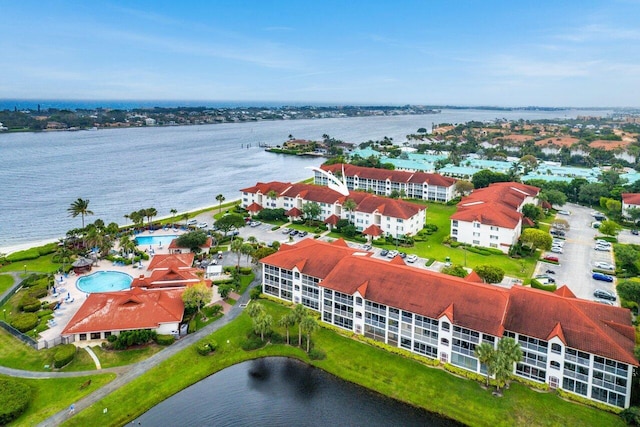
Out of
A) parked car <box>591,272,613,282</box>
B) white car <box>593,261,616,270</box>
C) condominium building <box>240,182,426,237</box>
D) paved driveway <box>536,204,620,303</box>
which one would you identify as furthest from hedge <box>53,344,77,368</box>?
white car <box>593,261,616,270</box>

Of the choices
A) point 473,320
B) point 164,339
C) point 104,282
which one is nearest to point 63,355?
point 164,339

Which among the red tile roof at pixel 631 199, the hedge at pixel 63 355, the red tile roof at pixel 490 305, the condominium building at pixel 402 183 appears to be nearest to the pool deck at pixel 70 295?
the hedge at pixel 63 355

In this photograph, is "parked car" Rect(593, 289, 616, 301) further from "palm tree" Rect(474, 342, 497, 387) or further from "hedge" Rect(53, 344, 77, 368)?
"hedge" Rect(53, 344, 77, 368)

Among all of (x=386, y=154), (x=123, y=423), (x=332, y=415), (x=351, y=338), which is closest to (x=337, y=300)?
(x=351, y=338)

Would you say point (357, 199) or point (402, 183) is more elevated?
point (357, 199)

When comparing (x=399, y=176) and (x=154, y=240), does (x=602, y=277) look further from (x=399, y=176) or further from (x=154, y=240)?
(x=154, y=240)

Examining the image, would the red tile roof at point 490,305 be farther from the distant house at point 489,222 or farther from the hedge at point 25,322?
the hedge at point 25,322

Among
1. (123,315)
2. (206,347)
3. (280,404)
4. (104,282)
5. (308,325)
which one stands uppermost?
(308,325)
